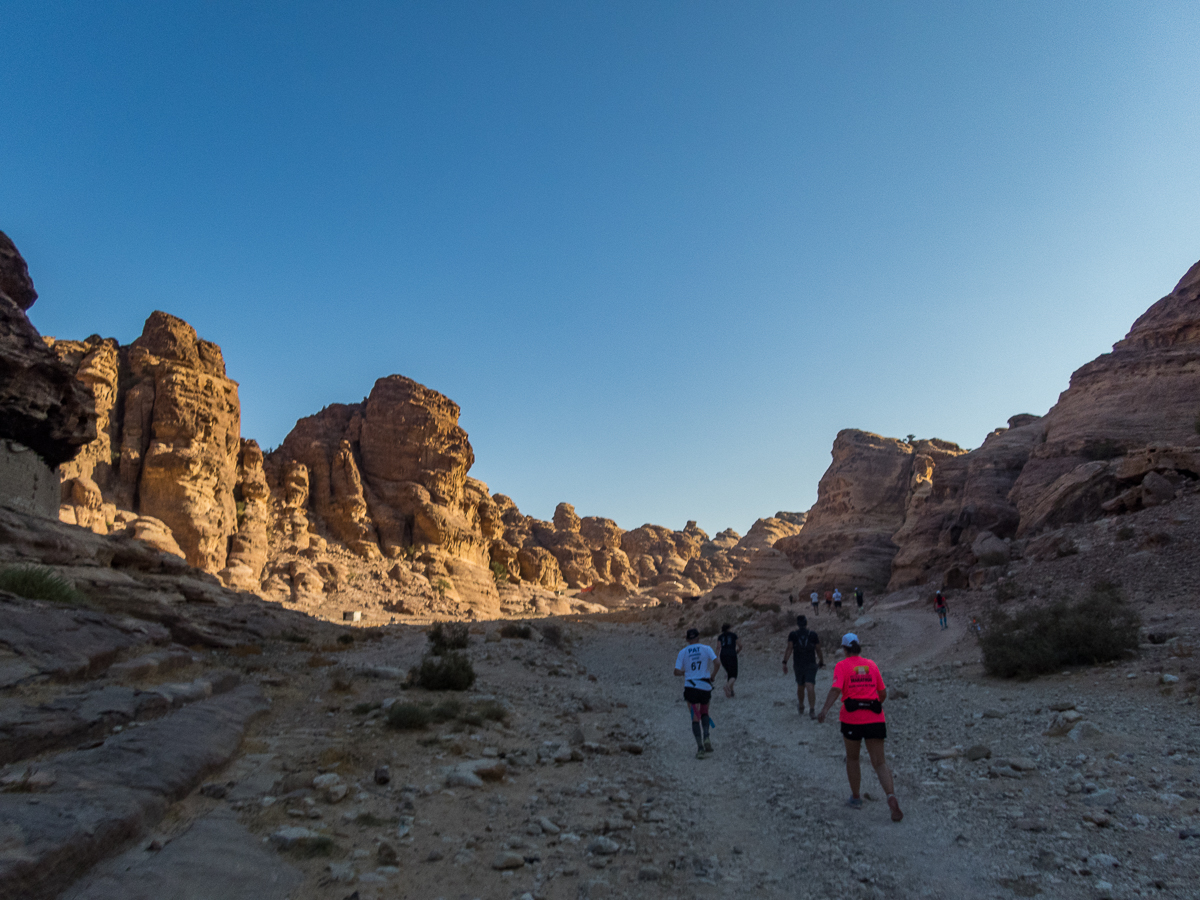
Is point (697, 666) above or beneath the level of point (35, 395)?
beneath

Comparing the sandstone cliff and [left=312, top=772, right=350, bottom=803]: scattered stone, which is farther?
the sandstone cliff

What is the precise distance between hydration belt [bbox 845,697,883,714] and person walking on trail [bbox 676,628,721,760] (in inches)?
105

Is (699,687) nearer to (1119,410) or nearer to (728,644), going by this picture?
(728,644)

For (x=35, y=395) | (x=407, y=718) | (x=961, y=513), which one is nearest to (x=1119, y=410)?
(x=961, y=513)

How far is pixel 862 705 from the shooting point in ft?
21.1

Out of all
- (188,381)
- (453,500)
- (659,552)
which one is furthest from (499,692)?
(659,552)

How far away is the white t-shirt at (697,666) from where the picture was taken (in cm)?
925

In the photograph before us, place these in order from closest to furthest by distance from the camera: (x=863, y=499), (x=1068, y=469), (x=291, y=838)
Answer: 1. (x=291, y=838)
2. (x=1068, y=469)
3. (x=863, y=499)

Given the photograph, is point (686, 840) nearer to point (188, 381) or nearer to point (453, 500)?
point (188, 381)

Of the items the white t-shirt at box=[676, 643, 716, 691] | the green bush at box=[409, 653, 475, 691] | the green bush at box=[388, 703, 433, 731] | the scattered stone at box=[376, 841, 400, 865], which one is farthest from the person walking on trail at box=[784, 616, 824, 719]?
the scattered stone at box=[376, 841, 400, 865]

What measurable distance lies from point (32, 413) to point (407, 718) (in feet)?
53.1

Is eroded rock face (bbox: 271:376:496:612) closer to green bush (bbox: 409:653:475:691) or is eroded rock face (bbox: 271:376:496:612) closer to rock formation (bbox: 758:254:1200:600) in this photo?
rock formation (bbox: 758:254:1200:600)

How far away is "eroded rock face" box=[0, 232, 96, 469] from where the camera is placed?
55.7 ft

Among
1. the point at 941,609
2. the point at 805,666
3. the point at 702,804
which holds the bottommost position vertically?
the point at 702,804
